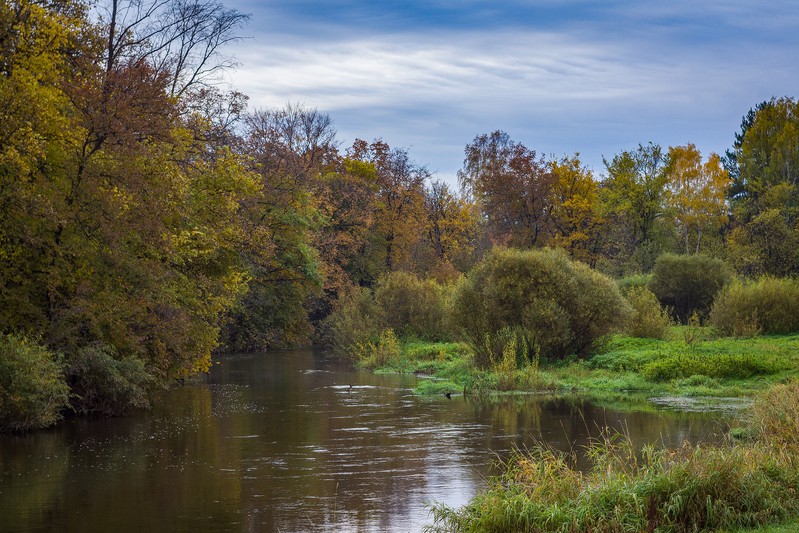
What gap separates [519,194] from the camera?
60.4 metres

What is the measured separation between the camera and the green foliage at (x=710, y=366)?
25812mm

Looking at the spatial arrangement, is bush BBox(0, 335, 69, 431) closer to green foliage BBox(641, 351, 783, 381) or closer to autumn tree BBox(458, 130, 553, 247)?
green foliage BBox(641, 351, 783, 381)

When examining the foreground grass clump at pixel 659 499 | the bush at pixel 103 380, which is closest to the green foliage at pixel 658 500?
the foreground grass clump at pixel 659 499

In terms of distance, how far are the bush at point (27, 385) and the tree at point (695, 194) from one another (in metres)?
54.8

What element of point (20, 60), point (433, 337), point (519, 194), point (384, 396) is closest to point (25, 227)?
point (20, 60)

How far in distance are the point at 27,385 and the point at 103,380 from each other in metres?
3.68

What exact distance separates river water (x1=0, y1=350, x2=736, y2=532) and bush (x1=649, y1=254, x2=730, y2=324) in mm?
21537

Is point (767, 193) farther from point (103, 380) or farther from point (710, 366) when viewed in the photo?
point (103, 380)

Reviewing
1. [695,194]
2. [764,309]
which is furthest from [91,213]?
[695,194]

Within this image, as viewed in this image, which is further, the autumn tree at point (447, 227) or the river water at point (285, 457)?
the autumn tree at point (447, 227)

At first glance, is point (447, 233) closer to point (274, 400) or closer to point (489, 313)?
point (489, 313)

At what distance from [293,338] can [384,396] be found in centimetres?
2713

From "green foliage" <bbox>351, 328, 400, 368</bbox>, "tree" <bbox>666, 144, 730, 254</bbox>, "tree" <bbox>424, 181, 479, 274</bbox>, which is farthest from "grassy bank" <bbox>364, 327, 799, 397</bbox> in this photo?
"tree" <bbox>666, 144, 730, 254</bbox>

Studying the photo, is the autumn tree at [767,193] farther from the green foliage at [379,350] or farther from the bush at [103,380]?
the bush at [103,380]
